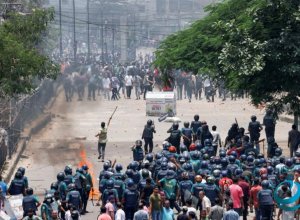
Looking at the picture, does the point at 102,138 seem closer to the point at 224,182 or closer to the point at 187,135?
the point at 187,135

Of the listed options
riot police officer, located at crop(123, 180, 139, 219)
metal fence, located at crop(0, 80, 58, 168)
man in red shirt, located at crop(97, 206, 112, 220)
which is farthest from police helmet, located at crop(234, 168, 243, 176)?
metal fence, located at crop(0, 80, 58, 168)

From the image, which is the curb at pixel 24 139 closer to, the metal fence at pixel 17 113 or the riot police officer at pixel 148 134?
the metal fence at pixel 17 113

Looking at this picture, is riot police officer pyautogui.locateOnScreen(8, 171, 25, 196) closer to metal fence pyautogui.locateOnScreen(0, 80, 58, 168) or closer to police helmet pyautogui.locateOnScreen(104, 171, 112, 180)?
police helmet pyautogui.locateOnScreen(104, 171, 112, 180)

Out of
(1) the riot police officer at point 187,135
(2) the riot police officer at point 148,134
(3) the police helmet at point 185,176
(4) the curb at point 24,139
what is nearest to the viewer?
(3) the police helmet at point 185,176

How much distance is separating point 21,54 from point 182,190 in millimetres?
4907

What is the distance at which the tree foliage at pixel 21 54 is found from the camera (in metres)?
29.1

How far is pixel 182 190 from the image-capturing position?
28547mm

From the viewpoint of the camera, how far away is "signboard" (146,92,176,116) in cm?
4822

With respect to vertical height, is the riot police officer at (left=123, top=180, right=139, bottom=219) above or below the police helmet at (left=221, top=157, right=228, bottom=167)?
below

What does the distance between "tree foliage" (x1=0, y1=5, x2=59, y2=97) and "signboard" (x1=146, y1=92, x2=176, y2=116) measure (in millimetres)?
15036

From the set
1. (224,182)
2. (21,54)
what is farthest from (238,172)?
(21,54)

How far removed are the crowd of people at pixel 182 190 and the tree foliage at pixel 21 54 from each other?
2183 mm

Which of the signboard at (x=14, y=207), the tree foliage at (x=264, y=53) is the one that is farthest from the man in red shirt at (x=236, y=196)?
the tree foliage at (x=264, y=53)

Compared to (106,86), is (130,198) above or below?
below
